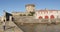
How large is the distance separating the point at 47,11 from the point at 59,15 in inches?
142

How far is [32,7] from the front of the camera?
183 feet

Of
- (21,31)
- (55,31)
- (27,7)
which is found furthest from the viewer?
(27,7)

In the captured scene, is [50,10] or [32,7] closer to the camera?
[50,10]

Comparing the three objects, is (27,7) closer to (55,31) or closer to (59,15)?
(59,15)

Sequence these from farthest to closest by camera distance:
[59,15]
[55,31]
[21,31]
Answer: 1. [59,15]
2. [55,31]
3. [21,31]

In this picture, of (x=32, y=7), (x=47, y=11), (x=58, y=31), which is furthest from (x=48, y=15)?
(x=58, y=31)

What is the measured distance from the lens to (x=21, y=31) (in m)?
11.4

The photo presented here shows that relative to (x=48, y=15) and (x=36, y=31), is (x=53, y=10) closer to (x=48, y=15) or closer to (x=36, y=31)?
(x=48, y=15)

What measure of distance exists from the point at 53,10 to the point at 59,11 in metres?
1.63

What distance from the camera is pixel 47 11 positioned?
3997 centimetres

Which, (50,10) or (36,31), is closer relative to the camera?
(36,31)

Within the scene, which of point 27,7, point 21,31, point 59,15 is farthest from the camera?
point 27,7

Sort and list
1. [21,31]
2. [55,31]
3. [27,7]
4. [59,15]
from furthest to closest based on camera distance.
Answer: [27,7]
[59,15]
[55,31]
[21,31]

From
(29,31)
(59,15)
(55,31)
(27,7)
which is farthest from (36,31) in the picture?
(27,7)
